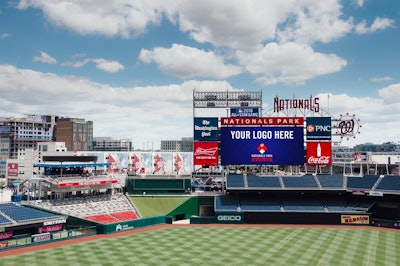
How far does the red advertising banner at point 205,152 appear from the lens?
183 feet

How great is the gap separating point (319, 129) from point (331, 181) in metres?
8.74

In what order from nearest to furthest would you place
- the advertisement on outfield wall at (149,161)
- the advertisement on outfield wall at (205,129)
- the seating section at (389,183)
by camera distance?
1. the seating section at (389,183)
2. the advertisement on outfield wall at (205,129)
3. the advertisement on outfield wall at (149,161)

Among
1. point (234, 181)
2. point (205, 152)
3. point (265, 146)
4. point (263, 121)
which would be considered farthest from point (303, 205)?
point (205, 152)

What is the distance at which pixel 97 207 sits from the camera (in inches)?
2137

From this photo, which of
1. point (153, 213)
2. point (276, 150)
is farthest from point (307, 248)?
point (153, 213)

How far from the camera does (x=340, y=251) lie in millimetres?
36281

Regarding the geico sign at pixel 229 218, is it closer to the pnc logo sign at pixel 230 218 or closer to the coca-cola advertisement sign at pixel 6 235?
the pnc logo sign at pixel 230 218

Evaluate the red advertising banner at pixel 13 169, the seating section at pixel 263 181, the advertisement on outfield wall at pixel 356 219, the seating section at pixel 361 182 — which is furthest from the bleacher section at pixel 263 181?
the red advertising banner at pixel 13 169

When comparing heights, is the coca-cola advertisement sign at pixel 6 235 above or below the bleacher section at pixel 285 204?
below

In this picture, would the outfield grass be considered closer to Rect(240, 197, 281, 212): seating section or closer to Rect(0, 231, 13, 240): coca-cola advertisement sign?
Rect(240, 197, 281, 212): seating section

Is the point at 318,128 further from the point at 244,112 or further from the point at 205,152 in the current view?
the point at 205,152

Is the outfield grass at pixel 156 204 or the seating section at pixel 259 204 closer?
the seating section at pixel 259 204

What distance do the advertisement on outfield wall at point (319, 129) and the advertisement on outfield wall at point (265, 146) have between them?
50.4 inches

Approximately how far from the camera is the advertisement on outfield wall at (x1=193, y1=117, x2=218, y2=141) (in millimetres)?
56125
